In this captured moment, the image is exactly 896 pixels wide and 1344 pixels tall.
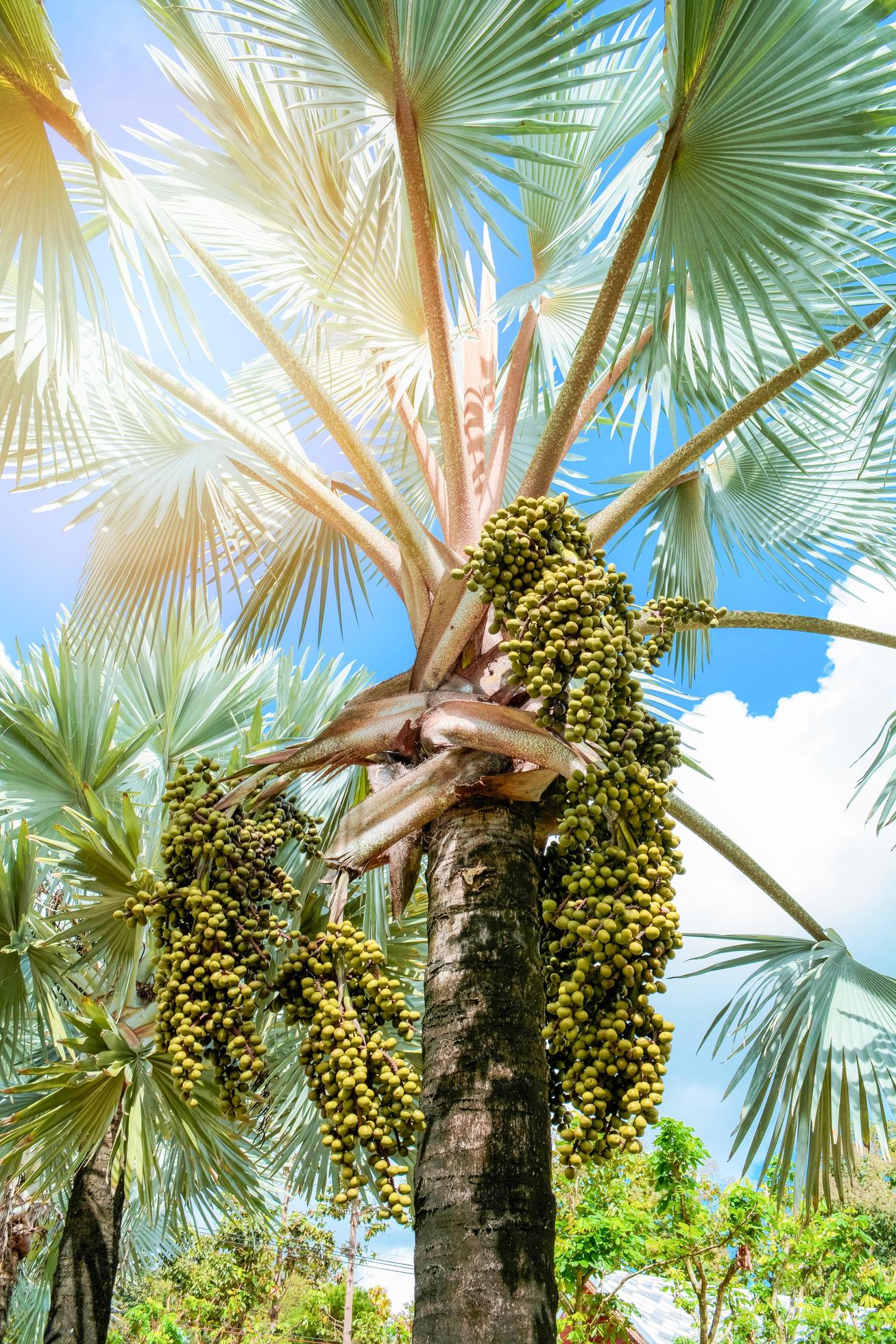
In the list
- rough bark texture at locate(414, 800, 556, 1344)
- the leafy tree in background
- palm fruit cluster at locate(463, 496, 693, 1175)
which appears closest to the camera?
rough bark texture at locate(414, 800, 556, 1344)

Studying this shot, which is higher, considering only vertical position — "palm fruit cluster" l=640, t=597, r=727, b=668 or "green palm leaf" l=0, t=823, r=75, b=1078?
"palm fruit cluster" l=640, t=597, r=727, b=668

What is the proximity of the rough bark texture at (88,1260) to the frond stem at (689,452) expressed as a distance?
3.81 m

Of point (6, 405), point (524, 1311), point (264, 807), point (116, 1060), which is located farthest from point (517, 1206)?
point (6, 405)

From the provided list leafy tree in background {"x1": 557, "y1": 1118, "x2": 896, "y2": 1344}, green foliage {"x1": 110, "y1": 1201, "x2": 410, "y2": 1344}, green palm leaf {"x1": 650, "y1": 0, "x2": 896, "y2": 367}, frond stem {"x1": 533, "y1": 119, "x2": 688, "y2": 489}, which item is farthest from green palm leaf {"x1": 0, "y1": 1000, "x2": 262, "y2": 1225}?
green foliage {"x1": 110, "y1": 1201, "x2": 410, "y2": 1344}

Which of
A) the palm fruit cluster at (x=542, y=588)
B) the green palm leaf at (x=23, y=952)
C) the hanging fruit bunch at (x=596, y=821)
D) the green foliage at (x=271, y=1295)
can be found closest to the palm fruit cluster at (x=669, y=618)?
the hanging fruit bunch at (x=596, y=821)

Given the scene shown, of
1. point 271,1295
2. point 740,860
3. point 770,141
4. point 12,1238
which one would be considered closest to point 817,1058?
point 740,860

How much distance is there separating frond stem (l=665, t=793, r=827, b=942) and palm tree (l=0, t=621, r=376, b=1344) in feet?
5.60

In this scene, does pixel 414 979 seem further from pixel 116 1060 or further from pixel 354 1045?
pixel 354 1045

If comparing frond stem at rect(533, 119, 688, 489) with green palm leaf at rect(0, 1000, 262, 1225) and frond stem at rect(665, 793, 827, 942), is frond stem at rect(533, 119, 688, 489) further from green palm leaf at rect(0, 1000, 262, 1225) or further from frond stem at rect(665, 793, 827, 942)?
green palm leaf at rect(0, 1000, 262, 1225)

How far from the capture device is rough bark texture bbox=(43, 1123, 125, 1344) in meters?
4.66

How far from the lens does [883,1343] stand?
925 centimetres

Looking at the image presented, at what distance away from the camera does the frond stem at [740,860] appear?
3287 millimetres

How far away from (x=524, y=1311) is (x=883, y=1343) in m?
9.97

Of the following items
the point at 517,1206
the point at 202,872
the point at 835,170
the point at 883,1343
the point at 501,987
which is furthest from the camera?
the point at 883,1343
